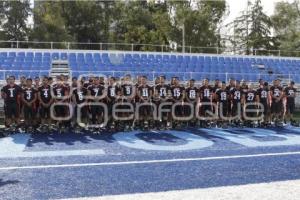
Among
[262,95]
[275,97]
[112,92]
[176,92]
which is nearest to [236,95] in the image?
[262,95]

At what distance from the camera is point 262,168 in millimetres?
7785

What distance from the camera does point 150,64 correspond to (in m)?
24.3

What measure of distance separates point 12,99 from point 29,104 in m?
0.46

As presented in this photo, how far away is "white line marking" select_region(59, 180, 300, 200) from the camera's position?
232 inches

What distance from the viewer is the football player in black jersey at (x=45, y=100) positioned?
11.8 metres

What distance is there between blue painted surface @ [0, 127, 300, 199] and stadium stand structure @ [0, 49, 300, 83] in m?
9.63

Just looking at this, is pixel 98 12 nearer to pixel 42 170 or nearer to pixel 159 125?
pixel 159 125

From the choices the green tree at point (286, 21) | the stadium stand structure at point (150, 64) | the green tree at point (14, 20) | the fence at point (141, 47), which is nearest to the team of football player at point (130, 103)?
the stadium stand structure at point (150, 64)

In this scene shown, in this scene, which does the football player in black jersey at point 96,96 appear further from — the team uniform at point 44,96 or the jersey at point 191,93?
the jersey at point 191,93

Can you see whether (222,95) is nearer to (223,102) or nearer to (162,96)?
(223,102)

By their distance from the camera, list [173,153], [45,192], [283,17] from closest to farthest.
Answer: [45,192] < [173,153] < [283,17]

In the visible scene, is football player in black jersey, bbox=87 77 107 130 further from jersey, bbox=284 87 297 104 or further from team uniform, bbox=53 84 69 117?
jersey, bbox=284 87 297 104

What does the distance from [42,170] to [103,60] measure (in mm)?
16944

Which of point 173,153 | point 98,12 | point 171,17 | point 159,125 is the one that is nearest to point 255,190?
point 173,153
